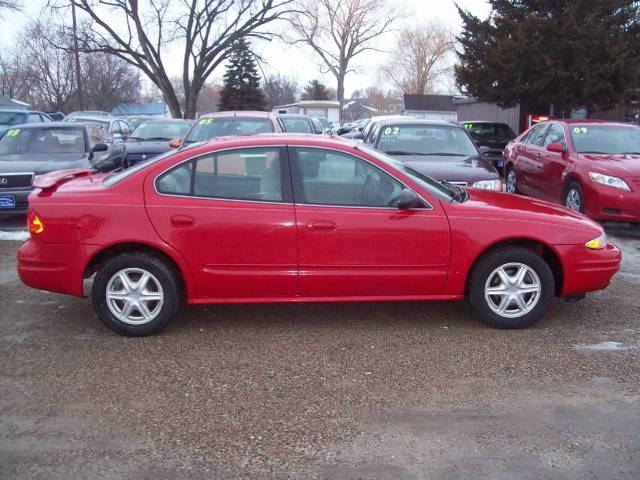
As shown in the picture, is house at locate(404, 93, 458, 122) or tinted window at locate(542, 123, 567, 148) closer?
tinted window at locate(542, 123, 567, 148)

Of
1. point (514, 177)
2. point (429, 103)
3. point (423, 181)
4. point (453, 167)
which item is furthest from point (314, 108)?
point (423, 181)

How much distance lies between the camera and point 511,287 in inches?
184

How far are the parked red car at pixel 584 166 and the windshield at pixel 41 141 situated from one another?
7384 mm

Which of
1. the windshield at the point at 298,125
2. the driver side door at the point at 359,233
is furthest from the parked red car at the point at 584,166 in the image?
the windshield at the point at 298,125

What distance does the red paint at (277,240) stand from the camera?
4438 millimetres

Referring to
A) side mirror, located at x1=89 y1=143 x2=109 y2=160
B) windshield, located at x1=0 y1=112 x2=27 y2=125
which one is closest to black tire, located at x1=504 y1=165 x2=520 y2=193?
side mirror, located at x1=89 y1=143 x2=109 y2=160

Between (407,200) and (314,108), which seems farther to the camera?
(314,108)

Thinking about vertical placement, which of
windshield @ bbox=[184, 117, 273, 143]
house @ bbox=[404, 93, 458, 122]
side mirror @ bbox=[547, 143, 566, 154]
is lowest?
side mirror @ bbox=[547, 143, 566, 154]

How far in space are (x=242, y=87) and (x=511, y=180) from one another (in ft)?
131

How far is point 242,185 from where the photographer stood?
4590 mm

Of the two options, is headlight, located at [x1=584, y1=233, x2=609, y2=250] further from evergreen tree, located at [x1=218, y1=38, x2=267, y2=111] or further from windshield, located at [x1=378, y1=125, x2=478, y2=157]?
evergreen tree, located at [x1=218, y1=38, x2=267, y2=111]

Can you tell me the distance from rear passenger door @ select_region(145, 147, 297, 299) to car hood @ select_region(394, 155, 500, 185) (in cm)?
308

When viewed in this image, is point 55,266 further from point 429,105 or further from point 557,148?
point 429,105

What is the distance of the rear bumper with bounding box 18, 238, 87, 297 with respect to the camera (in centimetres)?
446
